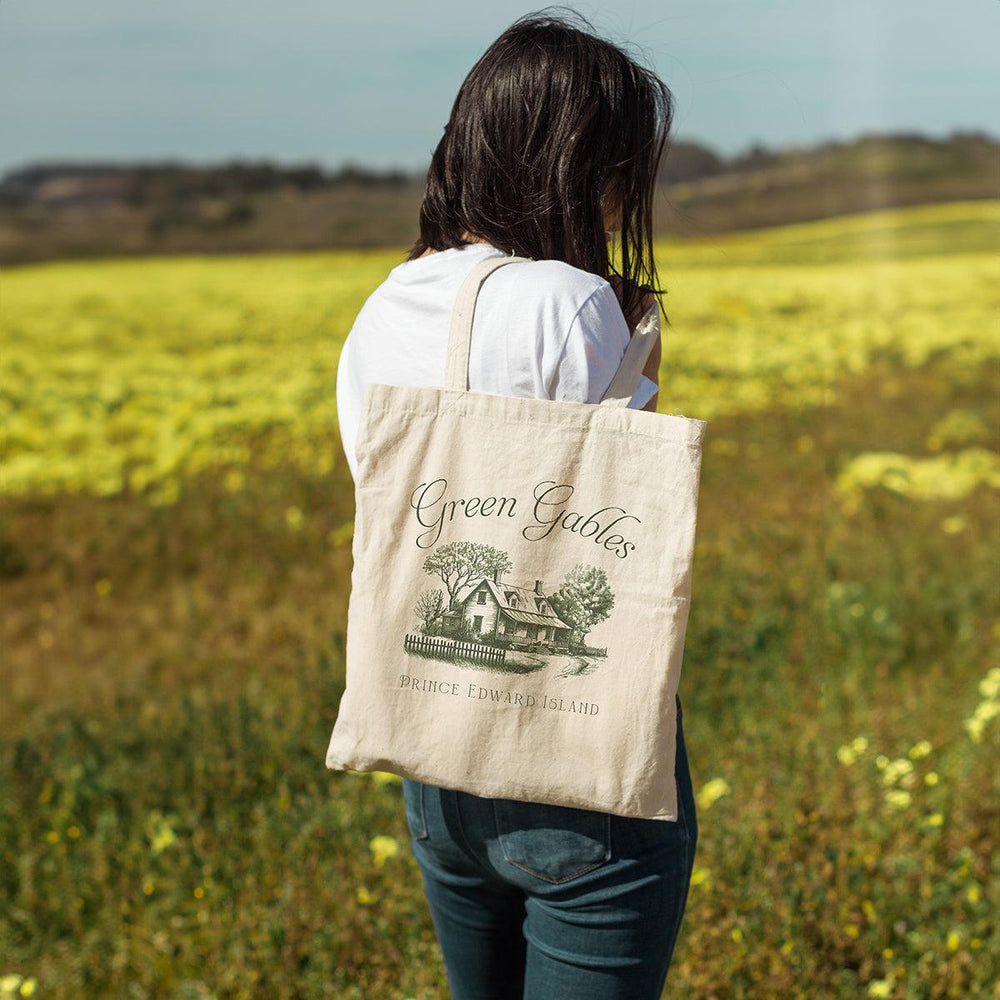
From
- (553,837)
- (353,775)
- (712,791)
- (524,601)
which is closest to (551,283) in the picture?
(524,601)

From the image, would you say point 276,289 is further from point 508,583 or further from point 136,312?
point 508,583

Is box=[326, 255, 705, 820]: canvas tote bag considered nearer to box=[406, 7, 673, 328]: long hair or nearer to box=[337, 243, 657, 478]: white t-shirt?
box=[337, 243, 657, 478]: white t-shirt

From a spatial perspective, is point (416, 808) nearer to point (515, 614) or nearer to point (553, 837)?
point (553, 837)

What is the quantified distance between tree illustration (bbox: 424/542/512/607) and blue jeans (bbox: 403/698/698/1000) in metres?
0.22

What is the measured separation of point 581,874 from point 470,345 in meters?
0.57

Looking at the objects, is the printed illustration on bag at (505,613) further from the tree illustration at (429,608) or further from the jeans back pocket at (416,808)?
the jeans back pocket at (416,808)

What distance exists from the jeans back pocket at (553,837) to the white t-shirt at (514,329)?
0.42 metres

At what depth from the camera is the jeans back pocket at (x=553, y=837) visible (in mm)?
1090

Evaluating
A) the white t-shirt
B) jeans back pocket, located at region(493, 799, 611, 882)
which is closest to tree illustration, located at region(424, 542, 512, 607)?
the white t-shirt

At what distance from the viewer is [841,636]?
3.58 m

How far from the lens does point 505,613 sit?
1.04 meters

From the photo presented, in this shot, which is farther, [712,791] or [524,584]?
[712,791]

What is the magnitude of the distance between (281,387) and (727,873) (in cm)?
614

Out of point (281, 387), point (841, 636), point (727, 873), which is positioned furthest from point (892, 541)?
point (281, 387)
